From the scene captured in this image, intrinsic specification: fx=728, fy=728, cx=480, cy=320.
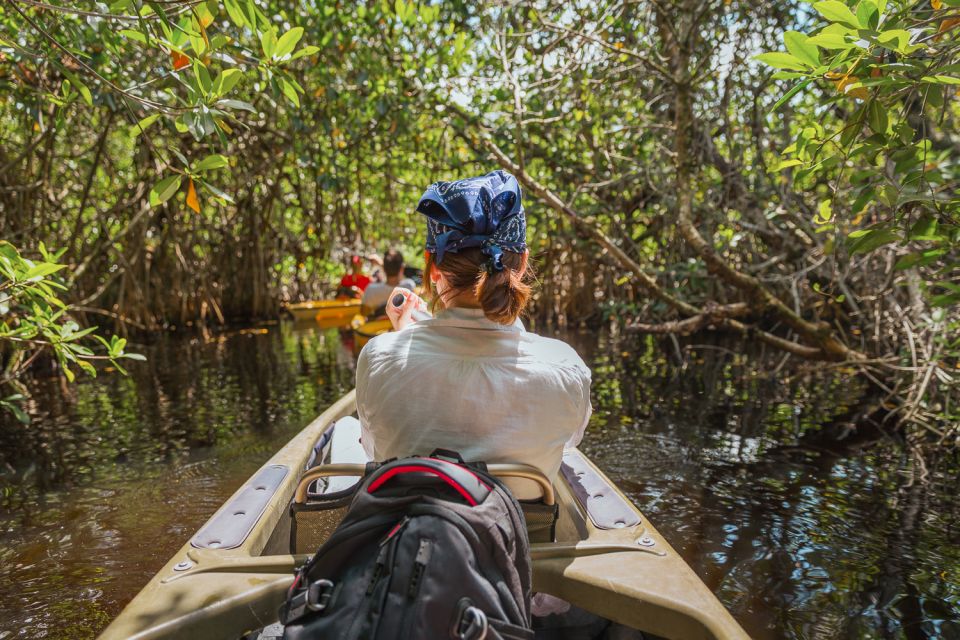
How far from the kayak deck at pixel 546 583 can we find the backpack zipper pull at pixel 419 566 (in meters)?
0.53

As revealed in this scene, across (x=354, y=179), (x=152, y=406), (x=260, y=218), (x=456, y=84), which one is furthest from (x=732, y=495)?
(x=260, y=218)

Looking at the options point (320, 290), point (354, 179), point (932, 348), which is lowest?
point (320, 290)

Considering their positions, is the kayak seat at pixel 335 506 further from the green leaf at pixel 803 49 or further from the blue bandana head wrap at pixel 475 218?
the green leaf at pixel 803 49

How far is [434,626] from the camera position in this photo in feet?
3.70

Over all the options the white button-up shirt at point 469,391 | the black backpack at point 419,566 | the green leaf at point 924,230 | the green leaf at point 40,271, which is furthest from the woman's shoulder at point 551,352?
the green leaf at point 40,271

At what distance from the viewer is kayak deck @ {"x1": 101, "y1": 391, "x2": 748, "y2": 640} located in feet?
4.75

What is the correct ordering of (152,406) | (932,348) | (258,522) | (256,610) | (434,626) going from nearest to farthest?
1. (434,626)
2. (256,610)
3. (258,522)
4. (932,348)
5. (152,406)

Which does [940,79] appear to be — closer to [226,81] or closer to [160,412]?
[226,81]

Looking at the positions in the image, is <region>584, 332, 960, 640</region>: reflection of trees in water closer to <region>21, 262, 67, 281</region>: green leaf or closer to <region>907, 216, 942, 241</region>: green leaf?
<region>907, 216, 942, 241</region>: green leaf

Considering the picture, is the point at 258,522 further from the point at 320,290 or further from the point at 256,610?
the point at 320,290

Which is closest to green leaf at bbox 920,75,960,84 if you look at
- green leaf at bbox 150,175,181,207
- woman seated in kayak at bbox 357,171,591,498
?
woman seated in kayak at bbox 357,171,591,498

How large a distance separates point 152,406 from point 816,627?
208 inches

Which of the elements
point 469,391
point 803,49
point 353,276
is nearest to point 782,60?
point 803,49

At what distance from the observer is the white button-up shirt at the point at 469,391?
1.48 meters
